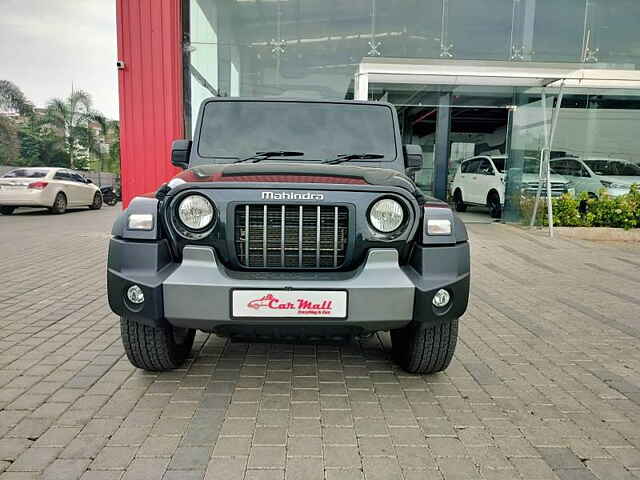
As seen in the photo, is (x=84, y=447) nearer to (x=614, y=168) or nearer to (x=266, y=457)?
(x=266, y=457)

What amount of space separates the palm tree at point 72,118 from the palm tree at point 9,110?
1.71 meters

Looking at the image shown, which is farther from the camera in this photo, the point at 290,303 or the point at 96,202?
the point at 96,202

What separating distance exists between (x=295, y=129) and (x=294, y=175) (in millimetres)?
1105

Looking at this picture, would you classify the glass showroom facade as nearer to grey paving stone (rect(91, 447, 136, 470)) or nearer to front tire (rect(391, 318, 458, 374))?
front tire (rect(391, 318, 458, 374))

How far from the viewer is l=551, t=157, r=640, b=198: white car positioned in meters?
12.2

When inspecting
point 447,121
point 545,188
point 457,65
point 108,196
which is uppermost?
point 457,65

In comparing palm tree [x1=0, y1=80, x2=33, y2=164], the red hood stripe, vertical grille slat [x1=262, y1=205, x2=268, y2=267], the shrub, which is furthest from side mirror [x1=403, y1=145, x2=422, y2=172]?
palm tree [x1=0, y1=80, x2=33, y2=164]

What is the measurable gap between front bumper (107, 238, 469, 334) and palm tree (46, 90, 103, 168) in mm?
33720

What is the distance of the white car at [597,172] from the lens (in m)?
12.2

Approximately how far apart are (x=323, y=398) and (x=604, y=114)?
12740 millimetres

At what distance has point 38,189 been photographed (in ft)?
47.2

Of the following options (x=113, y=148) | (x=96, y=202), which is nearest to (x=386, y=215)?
(x=96, y=202)

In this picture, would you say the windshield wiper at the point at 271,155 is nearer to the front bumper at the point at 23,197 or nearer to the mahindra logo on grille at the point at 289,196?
the mahindra logo on grille at the point at 289,196

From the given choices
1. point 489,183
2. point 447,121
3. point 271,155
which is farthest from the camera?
point 489,183
